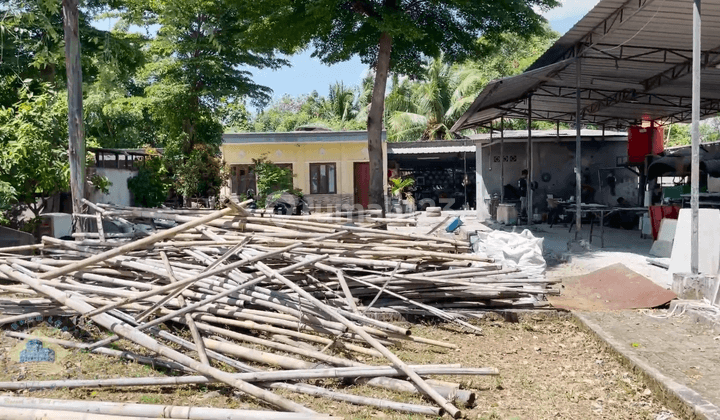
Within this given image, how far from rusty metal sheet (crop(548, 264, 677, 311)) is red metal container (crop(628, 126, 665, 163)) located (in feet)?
32.8

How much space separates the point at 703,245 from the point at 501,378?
14.2ft

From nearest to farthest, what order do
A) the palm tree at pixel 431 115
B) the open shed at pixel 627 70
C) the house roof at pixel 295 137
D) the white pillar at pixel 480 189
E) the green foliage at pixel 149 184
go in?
the open shed at pixel 627 70
the green foliage at pixel 149 184
the white pillar at pixel 480 189
the house roof at pixel 295 137
the palm tree at pixel 431 115

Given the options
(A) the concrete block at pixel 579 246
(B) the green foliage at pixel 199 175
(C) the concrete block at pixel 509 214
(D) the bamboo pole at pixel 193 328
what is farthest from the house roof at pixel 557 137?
(D) the bamboo pole at pixel 193 328

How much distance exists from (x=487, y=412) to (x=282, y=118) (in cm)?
3937

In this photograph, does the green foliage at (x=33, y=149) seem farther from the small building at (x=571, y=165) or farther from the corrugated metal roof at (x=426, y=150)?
the corrugated metal roof at (x=426, y=150)

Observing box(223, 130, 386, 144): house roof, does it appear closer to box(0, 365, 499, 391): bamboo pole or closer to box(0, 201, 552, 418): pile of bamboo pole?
box(0, 201, 552, 418): pile of bamboo pole

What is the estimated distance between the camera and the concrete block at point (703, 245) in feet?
25.5

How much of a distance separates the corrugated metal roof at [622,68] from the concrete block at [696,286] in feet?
13.4

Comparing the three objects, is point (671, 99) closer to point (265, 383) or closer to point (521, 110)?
point (521, 110)

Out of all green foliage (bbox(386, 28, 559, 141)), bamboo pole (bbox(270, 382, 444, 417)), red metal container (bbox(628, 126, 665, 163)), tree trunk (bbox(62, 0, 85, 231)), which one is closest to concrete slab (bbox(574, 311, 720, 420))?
bamboo pole (bbox(270, 382, 444, 417))

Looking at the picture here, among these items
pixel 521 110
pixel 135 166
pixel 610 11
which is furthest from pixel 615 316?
pixel 135 166

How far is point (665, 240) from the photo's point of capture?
405 inches

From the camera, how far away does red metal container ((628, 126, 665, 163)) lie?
17.4m

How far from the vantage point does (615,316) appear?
6.93m
